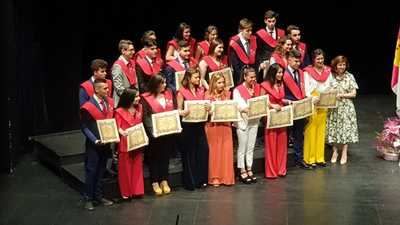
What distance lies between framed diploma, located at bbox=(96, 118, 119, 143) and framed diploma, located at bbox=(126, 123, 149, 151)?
181mm

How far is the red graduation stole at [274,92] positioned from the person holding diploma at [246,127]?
0.08 meters

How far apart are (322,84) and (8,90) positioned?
12.1 ft

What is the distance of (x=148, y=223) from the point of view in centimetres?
802

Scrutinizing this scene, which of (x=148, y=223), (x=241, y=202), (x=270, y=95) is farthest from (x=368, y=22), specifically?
(x=148, y=223)

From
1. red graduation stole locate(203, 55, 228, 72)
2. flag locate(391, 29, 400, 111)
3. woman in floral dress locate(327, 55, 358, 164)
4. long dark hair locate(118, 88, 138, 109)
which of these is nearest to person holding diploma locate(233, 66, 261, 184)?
red graduation stole locate(203, 55, 228, 72)

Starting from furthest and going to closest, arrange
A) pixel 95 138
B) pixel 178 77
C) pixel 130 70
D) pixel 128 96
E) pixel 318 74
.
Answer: pixel 318 74
pixel 178 77
pixel 130 70
pixel 128 96
pixel 95 138

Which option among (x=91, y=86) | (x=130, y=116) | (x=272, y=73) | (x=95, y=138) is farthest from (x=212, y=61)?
(x=95, y=138)

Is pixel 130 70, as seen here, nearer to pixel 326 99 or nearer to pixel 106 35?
pixel 326 99

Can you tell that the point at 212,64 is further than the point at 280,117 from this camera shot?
Yes

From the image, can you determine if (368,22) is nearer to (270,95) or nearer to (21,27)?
(270,95)

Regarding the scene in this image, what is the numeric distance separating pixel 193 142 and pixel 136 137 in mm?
789

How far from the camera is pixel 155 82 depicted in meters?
8.43

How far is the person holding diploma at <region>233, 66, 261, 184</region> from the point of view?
889 cm

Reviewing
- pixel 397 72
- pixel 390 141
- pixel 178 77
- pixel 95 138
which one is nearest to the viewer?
pixel 95 138
